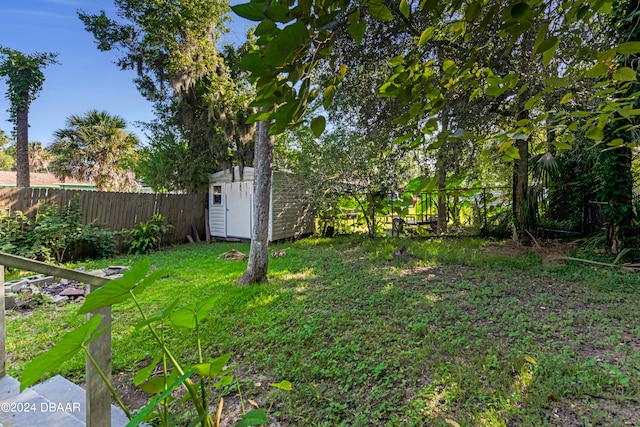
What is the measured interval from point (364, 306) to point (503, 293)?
1.73 metres

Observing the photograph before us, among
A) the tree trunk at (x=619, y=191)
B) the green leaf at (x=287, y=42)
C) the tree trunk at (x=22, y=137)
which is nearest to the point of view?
the green leaf at (x=287, y=42)

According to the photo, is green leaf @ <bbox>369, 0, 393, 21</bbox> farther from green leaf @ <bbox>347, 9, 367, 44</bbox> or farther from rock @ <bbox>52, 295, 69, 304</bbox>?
rock @ <bbox>52, 295, 69, 304</bbox>

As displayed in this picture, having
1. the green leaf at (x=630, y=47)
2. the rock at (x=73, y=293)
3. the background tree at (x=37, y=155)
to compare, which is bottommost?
the rock at (x=73, y=293)

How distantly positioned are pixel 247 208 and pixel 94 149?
8.07 m

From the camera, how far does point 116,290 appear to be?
806 mm

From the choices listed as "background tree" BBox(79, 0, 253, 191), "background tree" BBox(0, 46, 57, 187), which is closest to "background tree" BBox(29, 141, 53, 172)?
"background tree" BBox(0, 46, 57, 187)

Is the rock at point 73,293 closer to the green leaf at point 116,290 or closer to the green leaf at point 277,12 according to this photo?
the green leaf at point 116,290

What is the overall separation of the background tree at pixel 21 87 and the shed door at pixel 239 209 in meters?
7.04

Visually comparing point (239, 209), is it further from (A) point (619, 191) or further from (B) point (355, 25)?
(B) point (355, 25)

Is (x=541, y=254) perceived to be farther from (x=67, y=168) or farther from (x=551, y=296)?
(x=67, y=168)

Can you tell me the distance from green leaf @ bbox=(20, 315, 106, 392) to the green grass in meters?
1.32

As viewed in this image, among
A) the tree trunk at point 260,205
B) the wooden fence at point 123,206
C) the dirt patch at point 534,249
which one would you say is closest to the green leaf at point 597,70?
the tree trunk at point 260,205

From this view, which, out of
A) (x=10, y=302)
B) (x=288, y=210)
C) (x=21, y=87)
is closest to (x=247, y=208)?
(x=288, y=210)

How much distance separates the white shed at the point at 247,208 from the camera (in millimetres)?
8109
